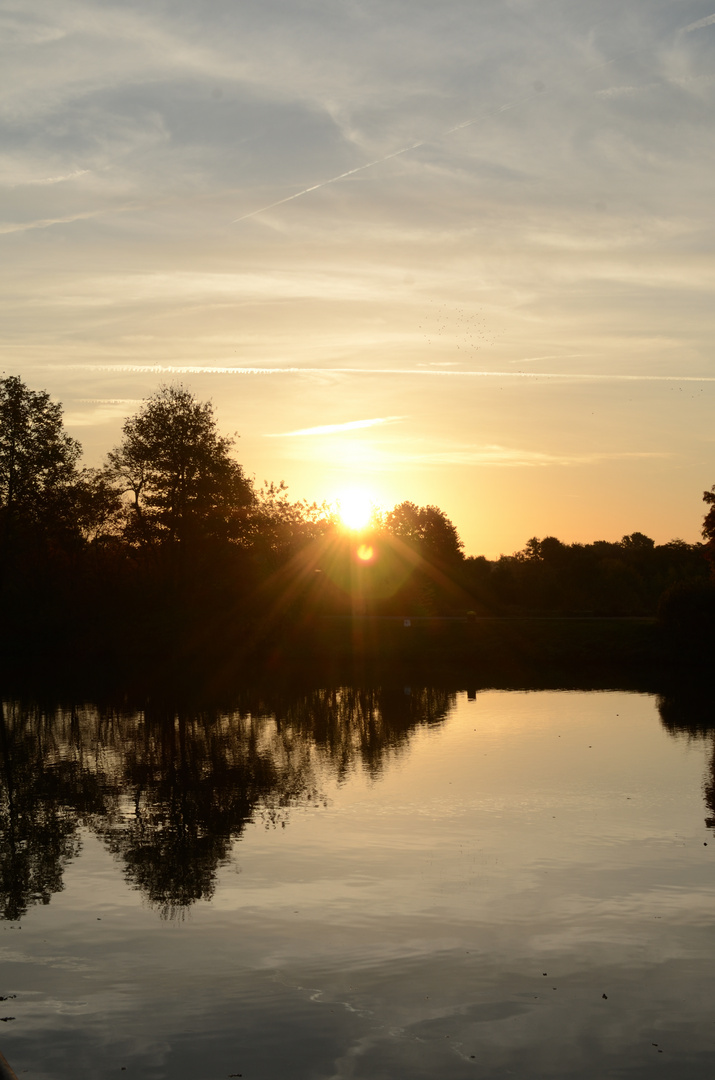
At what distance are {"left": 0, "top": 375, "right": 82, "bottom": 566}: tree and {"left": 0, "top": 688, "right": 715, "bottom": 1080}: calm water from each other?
4252 cm

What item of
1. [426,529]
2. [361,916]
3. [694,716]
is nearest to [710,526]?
[694,716]

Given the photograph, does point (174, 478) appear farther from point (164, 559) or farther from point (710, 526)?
point (710, 526)

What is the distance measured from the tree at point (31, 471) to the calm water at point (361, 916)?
139ft

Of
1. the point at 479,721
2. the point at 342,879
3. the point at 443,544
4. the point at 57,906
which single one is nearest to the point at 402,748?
the point at 479,721

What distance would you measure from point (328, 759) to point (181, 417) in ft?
165

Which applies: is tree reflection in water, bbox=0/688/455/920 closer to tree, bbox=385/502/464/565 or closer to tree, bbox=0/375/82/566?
tree, bbox=0/375/82/566

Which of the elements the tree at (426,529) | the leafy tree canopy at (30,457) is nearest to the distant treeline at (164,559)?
the leafy tree canopy at (30,457)

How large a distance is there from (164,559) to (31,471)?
39.2 feet

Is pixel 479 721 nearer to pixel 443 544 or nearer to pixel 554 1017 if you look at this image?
pixel 554 1017

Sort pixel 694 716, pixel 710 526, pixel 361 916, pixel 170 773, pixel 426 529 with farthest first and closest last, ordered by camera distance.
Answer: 1. pixel 426 529
2. pixel 710 526
3. pixel 694 716
4. pixel 170 773
5. pixel 361 916

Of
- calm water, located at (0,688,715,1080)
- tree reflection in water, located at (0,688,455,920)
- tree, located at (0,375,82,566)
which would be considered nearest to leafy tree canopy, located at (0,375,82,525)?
tree, located at (0,375,82,566)

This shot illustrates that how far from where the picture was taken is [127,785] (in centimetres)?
2425

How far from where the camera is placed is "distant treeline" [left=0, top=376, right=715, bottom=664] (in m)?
65.9

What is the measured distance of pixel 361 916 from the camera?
13578 millimetres
